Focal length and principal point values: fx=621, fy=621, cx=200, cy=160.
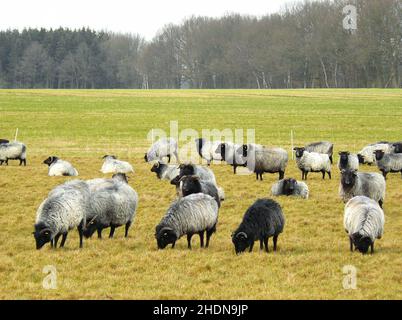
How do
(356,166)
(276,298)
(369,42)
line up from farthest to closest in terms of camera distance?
(369,42)
(356,166)
(276,298)

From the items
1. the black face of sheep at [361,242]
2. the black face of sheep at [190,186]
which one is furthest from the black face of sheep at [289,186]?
the black face of sheep at [361,242]

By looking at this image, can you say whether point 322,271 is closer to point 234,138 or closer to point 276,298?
point 276,298

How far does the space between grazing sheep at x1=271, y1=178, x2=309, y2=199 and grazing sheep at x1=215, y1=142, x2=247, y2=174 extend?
4.90 m

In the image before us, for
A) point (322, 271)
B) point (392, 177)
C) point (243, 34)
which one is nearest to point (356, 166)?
point (392, 177)

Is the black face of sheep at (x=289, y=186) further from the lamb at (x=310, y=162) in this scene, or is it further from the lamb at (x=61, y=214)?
the lamb at (x=61, y=214)

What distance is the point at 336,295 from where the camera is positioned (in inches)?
408

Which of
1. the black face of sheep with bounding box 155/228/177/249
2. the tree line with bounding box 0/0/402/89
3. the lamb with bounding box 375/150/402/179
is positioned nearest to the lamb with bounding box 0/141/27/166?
the lamb with bounding box 375/150/402/179

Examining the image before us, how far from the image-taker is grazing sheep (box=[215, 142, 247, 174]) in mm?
25109

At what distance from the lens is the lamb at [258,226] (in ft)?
42.1

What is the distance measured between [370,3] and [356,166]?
98.0m

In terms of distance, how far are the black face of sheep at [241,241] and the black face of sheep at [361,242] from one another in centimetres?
222

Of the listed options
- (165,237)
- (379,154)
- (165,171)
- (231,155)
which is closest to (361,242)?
(165,237)

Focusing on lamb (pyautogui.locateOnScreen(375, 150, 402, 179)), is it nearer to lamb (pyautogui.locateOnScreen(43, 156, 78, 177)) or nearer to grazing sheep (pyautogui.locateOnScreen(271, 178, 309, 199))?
grazing sheep (pyautogui.locateOnScreen(271, 178, 309, 199))

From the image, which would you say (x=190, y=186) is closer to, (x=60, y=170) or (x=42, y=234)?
(x=42, y=234)
